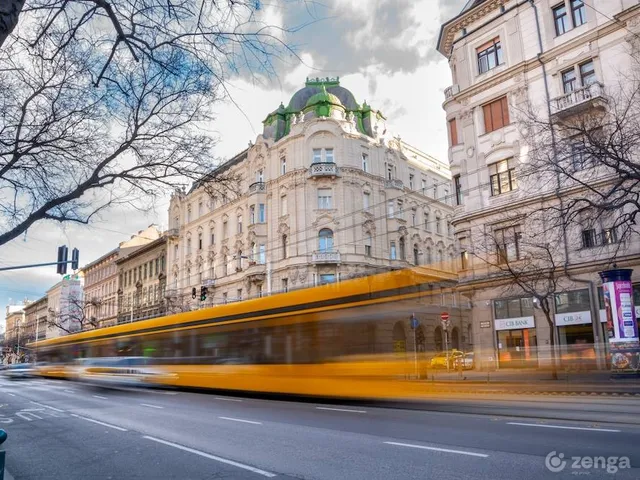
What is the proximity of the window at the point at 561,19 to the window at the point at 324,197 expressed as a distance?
22.0 metres

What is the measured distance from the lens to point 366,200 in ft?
153

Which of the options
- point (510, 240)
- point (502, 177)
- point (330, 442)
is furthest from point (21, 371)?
point (330, 442)

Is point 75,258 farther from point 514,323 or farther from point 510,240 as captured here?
point 514,323

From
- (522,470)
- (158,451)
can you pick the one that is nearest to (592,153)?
(522,470)

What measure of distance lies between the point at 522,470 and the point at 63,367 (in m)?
30.8

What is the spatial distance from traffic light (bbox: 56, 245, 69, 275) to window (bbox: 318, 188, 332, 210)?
87.0 feet

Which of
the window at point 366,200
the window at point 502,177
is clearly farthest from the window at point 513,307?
the window at point 366,200

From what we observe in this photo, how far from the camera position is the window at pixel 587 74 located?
26172 millimetres

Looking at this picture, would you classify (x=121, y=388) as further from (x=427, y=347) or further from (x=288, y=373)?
(x=427, y=347)

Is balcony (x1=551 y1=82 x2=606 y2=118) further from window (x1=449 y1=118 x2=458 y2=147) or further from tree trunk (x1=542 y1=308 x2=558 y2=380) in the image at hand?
tree trunk (x1=542 y1=308 x2=558 y2=380)

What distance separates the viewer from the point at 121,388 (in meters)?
25.8

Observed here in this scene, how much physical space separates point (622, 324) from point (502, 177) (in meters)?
13.0

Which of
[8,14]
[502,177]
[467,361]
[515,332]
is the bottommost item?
[467,361]

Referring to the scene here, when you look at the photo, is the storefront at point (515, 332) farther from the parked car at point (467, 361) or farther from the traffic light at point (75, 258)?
the traffic light at point (75, 258)
